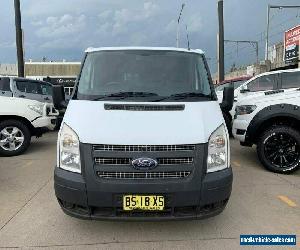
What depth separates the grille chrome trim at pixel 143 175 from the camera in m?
3.58

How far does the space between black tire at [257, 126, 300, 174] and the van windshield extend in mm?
2492

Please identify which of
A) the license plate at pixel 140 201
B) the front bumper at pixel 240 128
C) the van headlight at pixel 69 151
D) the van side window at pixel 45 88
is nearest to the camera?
the license plate at pixel 140 201

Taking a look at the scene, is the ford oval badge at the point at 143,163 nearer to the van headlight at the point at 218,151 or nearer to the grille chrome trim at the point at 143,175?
the grille chrome trim at the point at 143,175

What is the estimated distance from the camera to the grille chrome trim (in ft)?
11.7

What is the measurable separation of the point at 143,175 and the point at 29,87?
26.0ft

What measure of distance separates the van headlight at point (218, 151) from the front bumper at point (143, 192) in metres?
0.09

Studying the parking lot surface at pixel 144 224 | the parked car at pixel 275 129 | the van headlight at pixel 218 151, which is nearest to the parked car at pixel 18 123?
the parking lot surface at pixel 144 224

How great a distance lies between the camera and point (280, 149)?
668 centimetres

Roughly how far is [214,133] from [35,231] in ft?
7.11

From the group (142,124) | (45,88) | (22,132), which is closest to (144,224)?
(142,124)

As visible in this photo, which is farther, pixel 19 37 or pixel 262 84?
pixel 19 37

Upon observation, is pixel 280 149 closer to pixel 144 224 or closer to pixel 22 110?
pixel 144 224

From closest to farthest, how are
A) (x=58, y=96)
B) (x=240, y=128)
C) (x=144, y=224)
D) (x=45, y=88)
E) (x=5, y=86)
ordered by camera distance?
(x=144, y=224) → (x=58, y=96) → (x=240, y=128) → (x=5, y=86) → (x=45, y=88)

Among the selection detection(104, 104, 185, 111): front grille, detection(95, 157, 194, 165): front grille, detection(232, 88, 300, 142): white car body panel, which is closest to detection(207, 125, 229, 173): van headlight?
detection(95, 157, 194, 165): front grille
